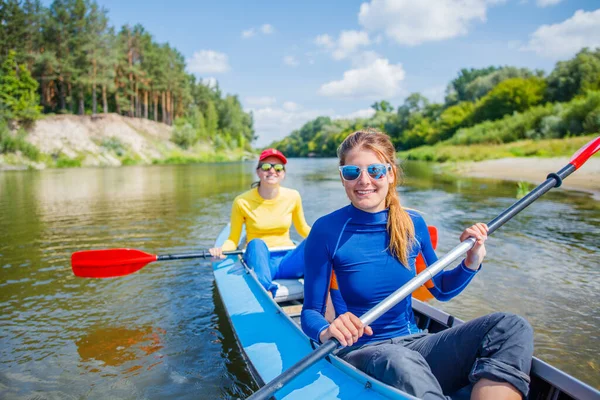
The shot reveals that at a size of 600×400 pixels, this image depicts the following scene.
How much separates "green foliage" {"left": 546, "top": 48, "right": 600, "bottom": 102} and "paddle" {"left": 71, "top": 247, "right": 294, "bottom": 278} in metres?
35.5

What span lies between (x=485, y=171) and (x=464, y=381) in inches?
825

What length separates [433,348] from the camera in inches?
83.5

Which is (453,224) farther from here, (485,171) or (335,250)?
(485,171)

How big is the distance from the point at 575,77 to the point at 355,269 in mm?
41230

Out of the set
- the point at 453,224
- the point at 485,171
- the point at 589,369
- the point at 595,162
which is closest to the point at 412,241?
the point at 589,369

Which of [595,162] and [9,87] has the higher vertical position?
[9,87]

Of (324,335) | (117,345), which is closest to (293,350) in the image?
(324,335)

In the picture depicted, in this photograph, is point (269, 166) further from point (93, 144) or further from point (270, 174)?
point (93, 144)

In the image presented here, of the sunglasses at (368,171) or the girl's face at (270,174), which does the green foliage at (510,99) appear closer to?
the girl's face at (270,174)

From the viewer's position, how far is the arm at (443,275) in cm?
235

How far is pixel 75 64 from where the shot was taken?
41562 mm

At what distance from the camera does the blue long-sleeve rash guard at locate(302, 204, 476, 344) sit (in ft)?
7.28

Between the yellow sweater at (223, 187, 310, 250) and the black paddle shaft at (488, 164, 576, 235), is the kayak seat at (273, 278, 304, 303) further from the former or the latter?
the black paddle shaft at (488, 164, 576, 235)

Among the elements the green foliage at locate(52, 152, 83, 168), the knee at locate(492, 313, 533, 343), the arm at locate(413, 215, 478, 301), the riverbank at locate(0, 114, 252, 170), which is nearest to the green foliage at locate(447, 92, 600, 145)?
the arm at locate(413, 215, 478, 301)
